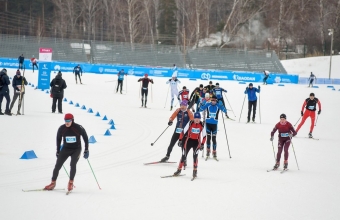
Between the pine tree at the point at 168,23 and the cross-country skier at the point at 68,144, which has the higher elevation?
the pine tree at the point at 168,23

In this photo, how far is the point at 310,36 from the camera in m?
69.2

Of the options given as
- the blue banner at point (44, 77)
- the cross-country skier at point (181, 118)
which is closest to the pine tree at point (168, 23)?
the blue banner at point (44, 77)

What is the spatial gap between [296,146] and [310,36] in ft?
183

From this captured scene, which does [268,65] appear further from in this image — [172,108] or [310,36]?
[172,108]

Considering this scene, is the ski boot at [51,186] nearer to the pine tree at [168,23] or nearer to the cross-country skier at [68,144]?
the cross-country skier at [68,144]

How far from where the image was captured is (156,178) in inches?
429

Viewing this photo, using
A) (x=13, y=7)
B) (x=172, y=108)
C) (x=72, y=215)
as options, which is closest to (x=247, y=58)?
(x=172, y=108)

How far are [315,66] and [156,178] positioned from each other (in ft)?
164

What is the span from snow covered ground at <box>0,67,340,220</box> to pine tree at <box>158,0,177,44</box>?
58.6m

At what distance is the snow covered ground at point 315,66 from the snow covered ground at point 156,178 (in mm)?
36015

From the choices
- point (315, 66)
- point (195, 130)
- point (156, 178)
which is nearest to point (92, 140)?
point (156, 178)

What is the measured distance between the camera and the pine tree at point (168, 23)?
259 ft

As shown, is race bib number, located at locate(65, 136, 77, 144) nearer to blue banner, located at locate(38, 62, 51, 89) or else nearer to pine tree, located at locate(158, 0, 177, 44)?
blue banner, located at locate(38, 62, 51, 89)

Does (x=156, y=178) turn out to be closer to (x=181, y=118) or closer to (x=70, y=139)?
(x=181, y=118)
